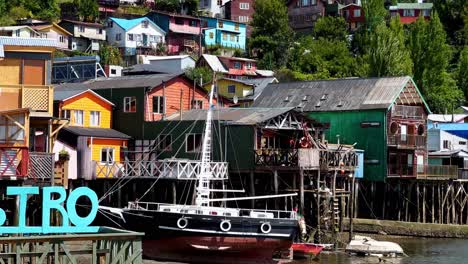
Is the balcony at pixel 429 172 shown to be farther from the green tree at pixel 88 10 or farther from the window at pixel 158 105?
the green tree at pixel 88 10

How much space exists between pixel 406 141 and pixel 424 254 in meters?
16.1

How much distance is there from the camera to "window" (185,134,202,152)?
56578 mm

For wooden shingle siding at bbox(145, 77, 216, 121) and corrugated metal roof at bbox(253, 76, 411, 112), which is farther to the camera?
corrugated metal roof at bbox(253, 76, 411, 112)

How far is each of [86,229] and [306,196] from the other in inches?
1032

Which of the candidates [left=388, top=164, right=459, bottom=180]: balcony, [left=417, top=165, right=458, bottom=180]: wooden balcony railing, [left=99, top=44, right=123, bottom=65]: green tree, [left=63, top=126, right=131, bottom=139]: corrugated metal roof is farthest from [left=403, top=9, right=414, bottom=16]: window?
[left=63, top=126, right=131, bottom=139]: corrugated metal roof

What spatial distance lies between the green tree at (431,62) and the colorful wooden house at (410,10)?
39.5 metres

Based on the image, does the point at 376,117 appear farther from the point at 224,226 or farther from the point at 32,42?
the point at 32,42

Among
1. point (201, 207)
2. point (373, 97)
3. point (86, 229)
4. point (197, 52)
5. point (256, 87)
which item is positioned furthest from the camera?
point (197, 52)

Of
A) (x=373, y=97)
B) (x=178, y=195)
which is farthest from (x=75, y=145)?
(x=373, y=97)

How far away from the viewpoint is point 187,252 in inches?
1838

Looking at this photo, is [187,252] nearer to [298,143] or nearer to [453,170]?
[298,143]

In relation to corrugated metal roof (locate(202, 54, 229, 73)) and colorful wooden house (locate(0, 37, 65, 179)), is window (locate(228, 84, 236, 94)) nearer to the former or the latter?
corrugated metal roof (locate(202, 54, 229, 73))

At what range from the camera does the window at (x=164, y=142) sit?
5828 cm

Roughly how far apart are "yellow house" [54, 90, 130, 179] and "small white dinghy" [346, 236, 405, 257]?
46.7ft
